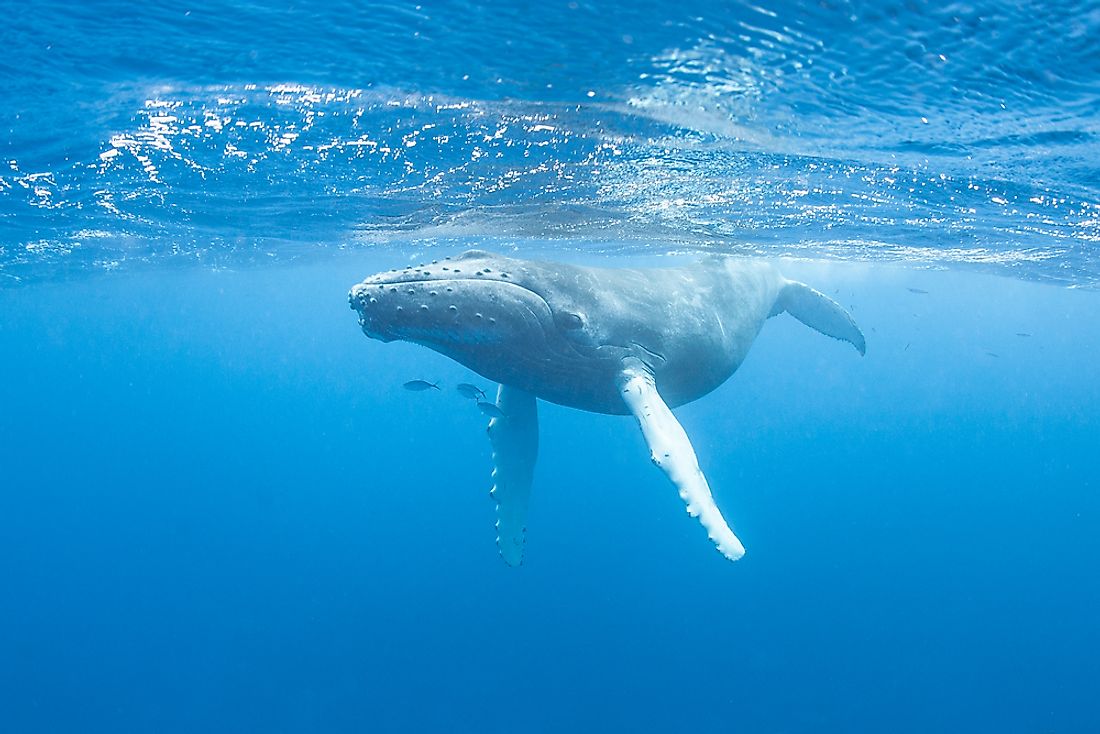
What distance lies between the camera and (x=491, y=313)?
690 cm

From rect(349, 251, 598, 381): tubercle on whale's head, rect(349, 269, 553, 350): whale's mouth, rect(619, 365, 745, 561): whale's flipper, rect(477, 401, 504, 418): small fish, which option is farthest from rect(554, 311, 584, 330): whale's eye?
rect(477, 401, 504, 418): small fish

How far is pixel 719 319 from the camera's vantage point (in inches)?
380

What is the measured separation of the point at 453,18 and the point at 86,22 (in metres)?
3.93

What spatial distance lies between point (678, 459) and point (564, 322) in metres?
1.92

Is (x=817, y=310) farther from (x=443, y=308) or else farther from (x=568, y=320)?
(x=443, y=308)

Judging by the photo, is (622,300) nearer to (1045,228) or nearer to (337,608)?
(1045,228)

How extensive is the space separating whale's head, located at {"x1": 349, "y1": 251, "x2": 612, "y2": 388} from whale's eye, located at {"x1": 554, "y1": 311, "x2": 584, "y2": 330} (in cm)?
1

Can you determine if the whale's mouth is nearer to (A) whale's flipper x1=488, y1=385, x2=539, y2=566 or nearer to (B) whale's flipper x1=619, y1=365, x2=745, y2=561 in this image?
(B) whale's flipper x1=619, y1=365, x2=745, y2=561

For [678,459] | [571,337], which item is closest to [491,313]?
[571,337]

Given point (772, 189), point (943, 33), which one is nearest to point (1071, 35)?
point (943, 33)

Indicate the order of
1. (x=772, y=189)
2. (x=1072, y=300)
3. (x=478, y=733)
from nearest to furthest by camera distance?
(x=772, y=189)
(x=478, y=733)
(x=1072, y=300)

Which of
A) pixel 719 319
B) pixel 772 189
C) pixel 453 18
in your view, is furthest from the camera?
pixel 772 189

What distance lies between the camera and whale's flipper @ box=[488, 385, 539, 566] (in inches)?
390

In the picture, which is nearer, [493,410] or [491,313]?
[491,313]
